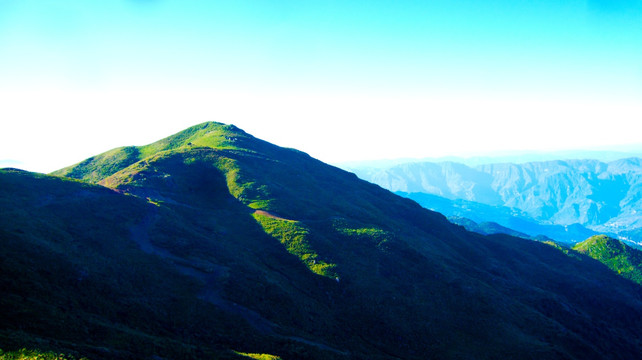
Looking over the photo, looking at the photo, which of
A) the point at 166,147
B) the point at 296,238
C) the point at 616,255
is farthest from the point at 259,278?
the point at 616,255

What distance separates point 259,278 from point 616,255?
18627 cm

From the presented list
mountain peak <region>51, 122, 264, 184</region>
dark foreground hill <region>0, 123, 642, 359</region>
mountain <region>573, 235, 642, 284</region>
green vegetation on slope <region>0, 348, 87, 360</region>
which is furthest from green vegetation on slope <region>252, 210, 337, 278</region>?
mountain <region>573, 235, 642, 284</region>

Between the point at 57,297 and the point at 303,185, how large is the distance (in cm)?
9338

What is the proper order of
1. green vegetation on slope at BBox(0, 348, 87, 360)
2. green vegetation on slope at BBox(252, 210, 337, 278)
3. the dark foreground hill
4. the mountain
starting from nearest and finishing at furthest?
green vegetation on slope at BBox(0, 348, 87, 360), the dark foreground hill, green vegetation on slope at BBox(252, 210, 337, 278), the mountain

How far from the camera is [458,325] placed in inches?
2965

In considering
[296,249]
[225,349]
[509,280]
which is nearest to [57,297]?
[225,349]

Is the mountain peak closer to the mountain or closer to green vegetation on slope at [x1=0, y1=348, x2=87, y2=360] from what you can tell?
green vegetation on slope at [x1=0, y1=348, x2=87, y2=360]

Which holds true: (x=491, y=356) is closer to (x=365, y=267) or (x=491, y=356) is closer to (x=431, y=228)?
(x=365, y=267)

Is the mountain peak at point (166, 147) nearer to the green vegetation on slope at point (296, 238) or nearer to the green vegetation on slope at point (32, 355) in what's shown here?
the green vegetation on slope at point (296, 238)

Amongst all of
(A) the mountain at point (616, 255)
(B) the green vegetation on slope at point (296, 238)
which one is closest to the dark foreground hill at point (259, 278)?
(B) the green vegetation on slope at point (296, 238)

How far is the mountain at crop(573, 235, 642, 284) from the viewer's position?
6348 inches

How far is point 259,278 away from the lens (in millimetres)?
71188

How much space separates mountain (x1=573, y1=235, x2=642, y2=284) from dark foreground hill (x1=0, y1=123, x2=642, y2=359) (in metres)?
24.3

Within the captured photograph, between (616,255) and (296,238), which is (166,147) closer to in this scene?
(296,238)
